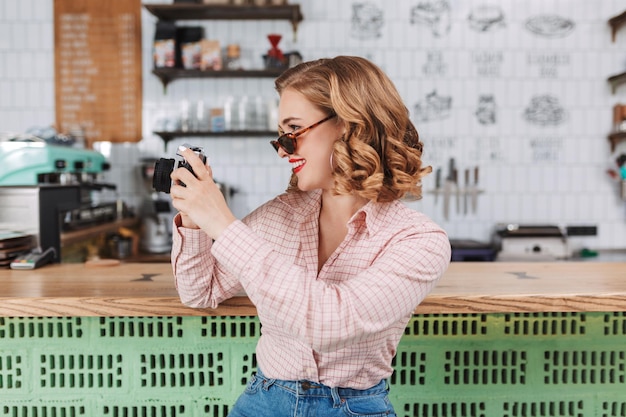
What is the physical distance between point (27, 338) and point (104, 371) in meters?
0.24

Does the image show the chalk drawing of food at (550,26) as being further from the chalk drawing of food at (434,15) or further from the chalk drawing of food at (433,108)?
the chalk drawing of food at (433,108)

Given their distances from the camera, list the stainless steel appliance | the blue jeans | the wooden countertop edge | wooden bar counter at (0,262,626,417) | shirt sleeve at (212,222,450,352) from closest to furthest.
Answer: shirt sleeve at (212,222,450,352), the blue jeans, the wooden countertop edge, wooden bar counter at (0,262,626,417), the stainless steel appliance

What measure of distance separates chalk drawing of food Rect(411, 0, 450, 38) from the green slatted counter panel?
2.96 meters

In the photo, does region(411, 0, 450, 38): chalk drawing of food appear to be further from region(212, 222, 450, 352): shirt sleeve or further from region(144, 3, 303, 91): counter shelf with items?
region(212, 222, 450, 352): shirt sleeve

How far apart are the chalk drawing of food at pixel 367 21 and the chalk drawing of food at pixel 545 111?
124 cm

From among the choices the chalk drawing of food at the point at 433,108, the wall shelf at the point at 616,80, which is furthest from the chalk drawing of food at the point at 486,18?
the wall shelf at the point at 616,80

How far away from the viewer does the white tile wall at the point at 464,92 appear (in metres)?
4.22

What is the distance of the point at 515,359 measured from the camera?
1776 mm

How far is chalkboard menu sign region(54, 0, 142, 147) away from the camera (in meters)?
4.26

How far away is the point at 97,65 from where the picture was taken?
4.29 m

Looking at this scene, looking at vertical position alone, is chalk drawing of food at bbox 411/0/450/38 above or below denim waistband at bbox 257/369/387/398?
above

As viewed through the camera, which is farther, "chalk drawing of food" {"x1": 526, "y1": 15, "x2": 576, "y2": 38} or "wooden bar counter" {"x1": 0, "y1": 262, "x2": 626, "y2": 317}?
"chalk drawing of food" {"x1": 526, "y1": 15, "x2": 576, "y2": 38}

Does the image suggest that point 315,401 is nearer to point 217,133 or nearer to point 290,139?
point 290,139

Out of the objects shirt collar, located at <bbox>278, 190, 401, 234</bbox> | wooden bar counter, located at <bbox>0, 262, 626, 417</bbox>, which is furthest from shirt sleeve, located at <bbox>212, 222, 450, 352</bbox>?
wooden bar counter, located at <bbox>0, 262, 626, 417</bbox>
